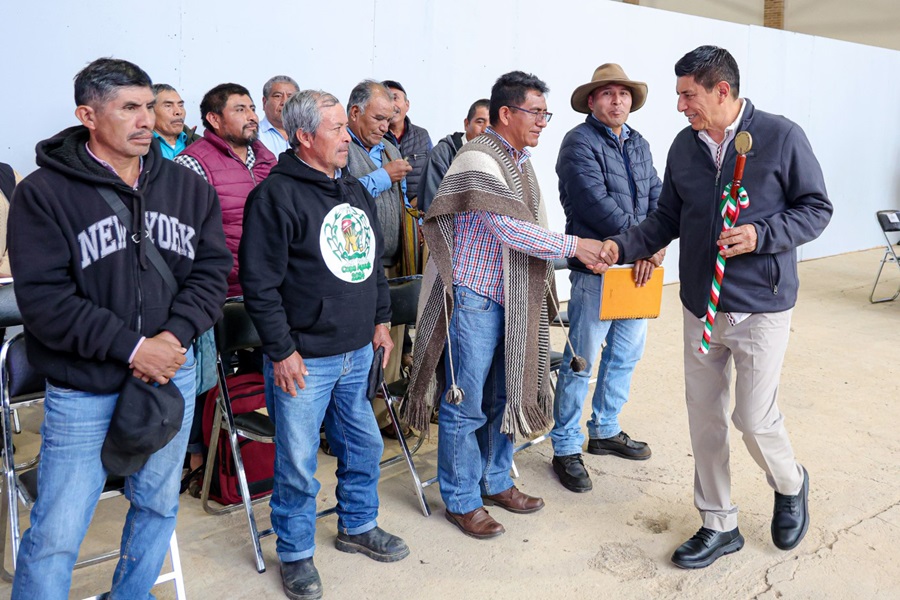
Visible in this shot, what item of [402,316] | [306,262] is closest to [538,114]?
[306,262]

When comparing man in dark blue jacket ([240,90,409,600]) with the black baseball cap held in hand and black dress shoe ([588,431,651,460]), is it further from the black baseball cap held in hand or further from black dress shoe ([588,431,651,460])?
black dress shoe ([588,431,651,460])

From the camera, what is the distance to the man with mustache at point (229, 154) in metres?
3.70

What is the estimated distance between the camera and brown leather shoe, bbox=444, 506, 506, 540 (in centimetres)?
327

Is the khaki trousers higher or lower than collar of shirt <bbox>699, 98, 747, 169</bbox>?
lower

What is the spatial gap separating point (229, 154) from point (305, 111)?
1186mm

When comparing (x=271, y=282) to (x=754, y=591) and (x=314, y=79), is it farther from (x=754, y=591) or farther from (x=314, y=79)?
(x=314, y=79)

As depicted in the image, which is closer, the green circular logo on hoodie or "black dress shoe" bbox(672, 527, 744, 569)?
the green circular logo on hoodie

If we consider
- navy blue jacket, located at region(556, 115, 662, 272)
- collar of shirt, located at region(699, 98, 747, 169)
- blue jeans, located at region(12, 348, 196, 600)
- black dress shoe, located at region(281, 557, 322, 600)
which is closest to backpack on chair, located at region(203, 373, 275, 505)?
black dress shoe, located at region(281, 557, 322, 600)

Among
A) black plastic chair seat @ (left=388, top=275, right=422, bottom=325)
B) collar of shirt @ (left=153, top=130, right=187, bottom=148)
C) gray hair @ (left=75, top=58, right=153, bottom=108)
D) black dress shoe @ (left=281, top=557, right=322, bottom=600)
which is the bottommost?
black dress shoe @ (left=281, top=557, right=322, bottom=600)

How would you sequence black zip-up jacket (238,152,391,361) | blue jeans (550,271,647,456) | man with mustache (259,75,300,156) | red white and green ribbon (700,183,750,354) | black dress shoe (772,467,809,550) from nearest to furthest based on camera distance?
black zip-up jacket (238,152,391,361)
red white and green ribbon (700,183,750,354)
black dress shoe (772,467,809,550)
blue jeans (550,271,647,456)
man with mustache (259,75,300,156)

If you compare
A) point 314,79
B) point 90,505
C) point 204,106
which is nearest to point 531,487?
point 90,505

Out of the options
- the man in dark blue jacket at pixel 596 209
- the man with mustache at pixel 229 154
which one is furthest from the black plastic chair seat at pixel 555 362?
the man with mustache at pixel 229 154

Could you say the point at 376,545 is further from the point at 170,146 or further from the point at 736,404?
the point at 170,146

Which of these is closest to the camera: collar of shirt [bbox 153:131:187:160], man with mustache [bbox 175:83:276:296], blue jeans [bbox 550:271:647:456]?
man with mustache [bbox 175:83:276:296]
